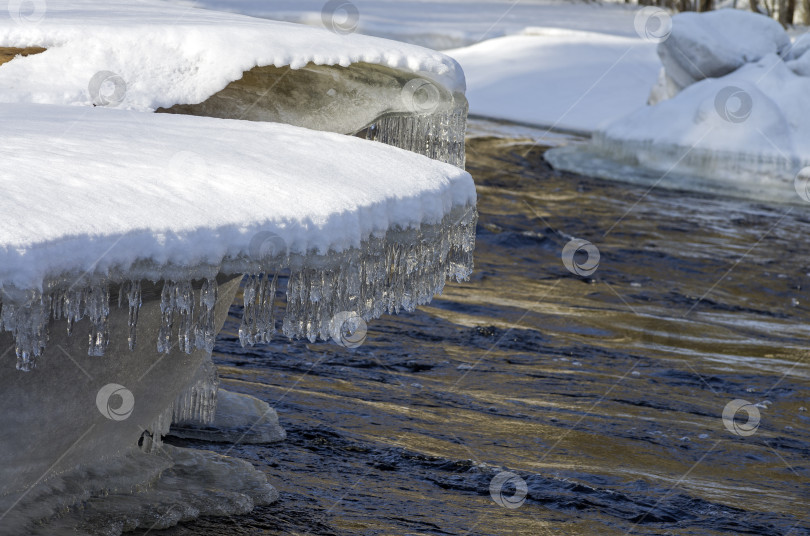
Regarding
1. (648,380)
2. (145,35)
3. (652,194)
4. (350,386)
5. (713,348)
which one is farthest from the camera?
(652,194)

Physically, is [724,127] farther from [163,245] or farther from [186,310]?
[163,245]

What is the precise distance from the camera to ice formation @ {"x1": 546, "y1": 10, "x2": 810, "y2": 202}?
35.7 ft

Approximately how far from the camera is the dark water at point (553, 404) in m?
3.33

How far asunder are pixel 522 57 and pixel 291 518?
48.1 ft

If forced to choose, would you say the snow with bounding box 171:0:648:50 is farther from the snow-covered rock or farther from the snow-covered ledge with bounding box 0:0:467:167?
the snow-covered ledge with bounding box 0:0:467:167

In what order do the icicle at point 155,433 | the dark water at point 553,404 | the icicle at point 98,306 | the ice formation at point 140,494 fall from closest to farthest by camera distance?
the icicle at point 98,306 < the ice formation at point 140,494 < the icicle at point 155,433 < the dark water at point 553,404

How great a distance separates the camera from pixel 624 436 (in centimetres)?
409

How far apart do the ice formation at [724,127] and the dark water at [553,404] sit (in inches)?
126

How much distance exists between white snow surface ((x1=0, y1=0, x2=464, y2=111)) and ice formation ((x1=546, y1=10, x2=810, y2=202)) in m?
8.43

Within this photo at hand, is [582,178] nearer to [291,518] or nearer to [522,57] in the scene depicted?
[522,57]

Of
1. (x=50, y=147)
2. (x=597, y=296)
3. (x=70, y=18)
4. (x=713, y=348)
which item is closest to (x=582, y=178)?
(x=597, y=296)

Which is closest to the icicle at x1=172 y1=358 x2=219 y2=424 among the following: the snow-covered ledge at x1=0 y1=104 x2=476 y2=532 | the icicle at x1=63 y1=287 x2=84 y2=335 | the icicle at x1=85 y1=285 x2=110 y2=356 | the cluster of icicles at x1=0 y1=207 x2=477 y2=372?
the snow-covered ledge at x1=0 y1=104 x2=476 y2=532

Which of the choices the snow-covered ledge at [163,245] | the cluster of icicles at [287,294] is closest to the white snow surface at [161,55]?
the snow-covered ledge at [163,245]

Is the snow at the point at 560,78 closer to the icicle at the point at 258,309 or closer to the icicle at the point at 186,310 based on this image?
the icicle at the point at 258,309
